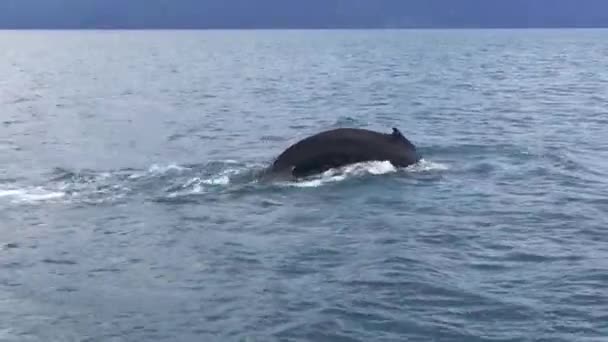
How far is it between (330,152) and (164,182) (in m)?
4.91

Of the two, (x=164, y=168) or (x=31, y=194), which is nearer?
(x=31, y=194)

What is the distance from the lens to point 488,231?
1898 cm

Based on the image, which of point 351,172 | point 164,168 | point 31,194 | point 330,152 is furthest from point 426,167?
point 31,194

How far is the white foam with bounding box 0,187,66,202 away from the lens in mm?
23234

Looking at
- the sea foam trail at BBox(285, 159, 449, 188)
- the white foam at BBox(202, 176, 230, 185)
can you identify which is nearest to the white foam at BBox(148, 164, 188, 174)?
the white foam at BBox(202, 176, 230, 185)

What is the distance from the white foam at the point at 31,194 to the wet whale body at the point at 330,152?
610cm

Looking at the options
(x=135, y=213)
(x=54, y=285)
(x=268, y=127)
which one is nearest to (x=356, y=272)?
(x=54, y=285)

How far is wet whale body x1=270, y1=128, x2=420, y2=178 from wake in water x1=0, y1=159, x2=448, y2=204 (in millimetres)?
217

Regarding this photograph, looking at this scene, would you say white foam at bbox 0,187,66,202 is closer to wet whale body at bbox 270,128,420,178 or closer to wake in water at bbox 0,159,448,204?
wake in water at bbox 0,159,448,204

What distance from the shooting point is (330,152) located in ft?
81.4

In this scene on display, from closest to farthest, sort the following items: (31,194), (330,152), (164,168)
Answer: (31,194)
(330,152)
(164,168)

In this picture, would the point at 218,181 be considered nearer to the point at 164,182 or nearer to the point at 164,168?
the point at 164,182

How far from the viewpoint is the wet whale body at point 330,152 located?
2472 cm

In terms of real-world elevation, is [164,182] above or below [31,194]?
above
